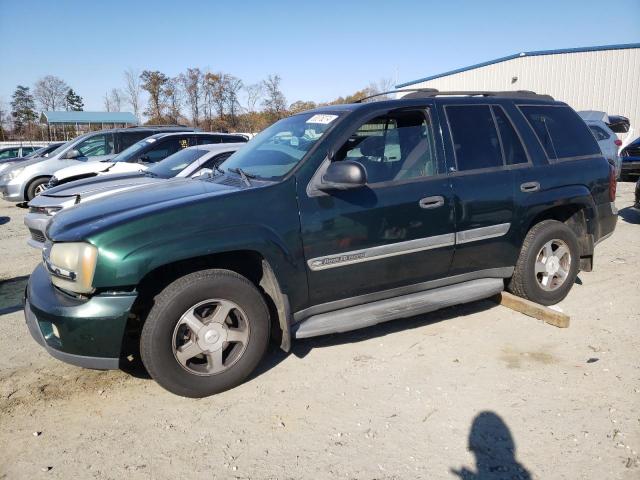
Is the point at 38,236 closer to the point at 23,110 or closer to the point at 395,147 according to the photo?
the point at 395,147

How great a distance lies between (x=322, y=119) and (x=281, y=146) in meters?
0.38

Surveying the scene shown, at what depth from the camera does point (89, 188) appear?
22.5ft

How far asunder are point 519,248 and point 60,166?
11200mm

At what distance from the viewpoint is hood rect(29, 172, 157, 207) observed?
21.3ft

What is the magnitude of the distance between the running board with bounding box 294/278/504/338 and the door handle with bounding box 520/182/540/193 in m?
0.80

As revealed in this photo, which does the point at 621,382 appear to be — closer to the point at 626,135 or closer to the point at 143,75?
the point at 626,135

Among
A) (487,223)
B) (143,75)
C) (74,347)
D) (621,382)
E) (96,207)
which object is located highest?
(143,75)

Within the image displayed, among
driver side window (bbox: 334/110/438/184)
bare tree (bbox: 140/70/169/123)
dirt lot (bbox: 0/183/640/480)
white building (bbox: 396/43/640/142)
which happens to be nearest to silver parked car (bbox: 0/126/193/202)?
dirt lot (bbox: 0/183/640/480)

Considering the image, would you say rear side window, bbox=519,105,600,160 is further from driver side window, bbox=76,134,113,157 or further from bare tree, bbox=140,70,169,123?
bare tree, bbox=140,70,169,123

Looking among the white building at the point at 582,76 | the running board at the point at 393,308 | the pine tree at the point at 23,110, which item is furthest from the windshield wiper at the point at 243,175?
the pine tree at the point at 23,110

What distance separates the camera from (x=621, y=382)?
3289mm

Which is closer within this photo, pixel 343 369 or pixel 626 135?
pixel 343 369

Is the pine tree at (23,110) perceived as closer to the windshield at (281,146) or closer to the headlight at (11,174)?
the headlight at (11,174)

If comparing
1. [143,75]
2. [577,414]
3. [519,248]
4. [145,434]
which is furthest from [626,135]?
[143,75]
